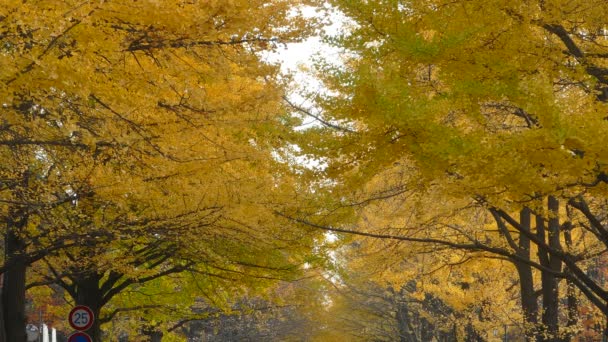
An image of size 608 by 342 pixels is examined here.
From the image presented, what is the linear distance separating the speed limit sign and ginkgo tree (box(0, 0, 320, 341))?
3.82 feet

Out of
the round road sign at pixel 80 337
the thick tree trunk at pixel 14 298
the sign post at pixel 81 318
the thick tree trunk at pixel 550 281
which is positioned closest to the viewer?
the round road sign at pixel 80 337

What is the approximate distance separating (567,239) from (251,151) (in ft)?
28.1

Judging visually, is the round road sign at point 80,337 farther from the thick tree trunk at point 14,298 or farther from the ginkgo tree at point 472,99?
the ginkgo tree at point 472,99

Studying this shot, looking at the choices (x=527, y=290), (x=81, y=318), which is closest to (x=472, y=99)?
(x=81, y=318)

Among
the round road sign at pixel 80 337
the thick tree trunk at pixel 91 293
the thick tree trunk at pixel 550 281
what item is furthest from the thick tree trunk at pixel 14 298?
the thick tree trunk at pixel 550 281

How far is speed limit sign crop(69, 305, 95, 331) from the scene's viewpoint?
10961 millimetres

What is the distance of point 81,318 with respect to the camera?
36.2 feet

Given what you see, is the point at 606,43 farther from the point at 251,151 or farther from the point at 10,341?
the point at 10,341

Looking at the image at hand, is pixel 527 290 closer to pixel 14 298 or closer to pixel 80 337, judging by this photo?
pixel 80 337

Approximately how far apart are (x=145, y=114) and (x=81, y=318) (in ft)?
17.4

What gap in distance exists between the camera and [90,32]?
215 inches

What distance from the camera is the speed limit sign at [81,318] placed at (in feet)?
36.0

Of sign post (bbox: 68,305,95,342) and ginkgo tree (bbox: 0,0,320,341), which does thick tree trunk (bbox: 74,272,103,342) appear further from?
ginkgo tree (bbox: 0,0,320,341)

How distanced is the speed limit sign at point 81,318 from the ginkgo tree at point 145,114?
116 centimetres
